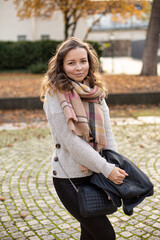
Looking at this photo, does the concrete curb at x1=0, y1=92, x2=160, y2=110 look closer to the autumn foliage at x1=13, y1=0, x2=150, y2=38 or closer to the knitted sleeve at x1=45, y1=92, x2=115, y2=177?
the autumn foliage at x1=13, y1=0, x2=150, y2=38

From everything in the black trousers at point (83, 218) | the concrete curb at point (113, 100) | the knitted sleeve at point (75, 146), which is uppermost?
the knitted sleeve at point (75, 146)

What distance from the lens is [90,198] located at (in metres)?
2.25

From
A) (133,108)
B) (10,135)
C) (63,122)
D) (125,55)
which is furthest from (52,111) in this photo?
(125,55)

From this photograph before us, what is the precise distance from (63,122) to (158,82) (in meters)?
12.7

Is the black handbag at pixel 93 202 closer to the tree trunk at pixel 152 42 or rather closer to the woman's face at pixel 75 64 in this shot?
the woman's face at pixel 75 64

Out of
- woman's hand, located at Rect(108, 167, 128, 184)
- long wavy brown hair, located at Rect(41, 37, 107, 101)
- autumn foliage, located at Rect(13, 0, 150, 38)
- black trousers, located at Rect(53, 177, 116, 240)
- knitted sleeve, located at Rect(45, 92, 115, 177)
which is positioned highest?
autumn foliage, located at Rect(13, 0, 150, 38)

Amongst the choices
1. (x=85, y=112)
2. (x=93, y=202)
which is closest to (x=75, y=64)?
(x=85, y=112)

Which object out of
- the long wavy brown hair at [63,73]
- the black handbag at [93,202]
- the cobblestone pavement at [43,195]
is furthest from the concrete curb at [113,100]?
the black handbag at [93,202]

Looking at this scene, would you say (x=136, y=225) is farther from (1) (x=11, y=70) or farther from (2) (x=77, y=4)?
(1) (x=11, y=70)

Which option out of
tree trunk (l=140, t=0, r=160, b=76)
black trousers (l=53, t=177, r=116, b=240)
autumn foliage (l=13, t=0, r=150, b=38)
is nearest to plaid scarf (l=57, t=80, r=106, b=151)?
black trousers (l=53, t=177, r=116, b=240)

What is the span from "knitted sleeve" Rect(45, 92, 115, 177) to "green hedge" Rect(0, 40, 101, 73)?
22324 mm

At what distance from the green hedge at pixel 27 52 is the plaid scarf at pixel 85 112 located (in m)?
22.3

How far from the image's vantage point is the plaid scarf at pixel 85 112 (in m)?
2.27

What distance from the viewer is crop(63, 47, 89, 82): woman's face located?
241 centimetres
